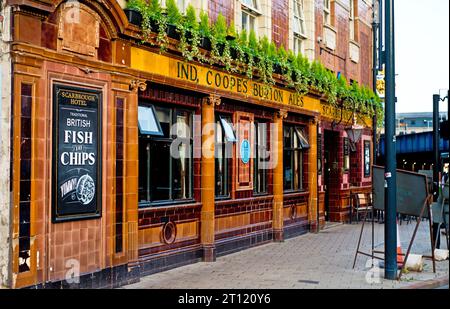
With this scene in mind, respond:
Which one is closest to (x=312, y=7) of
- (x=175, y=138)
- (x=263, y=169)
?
(x=263, y=169)

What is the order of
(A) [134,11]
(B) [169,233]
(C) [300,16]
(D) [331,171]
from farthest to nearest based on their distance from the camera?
(D) [331,171] → (C) [300,16] → (B) [169,233] → (A) [134,11]

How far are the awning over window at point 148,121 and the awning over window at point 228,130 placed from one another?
97.0 inches

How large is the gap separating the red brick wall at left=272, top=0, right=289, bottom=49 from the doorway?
18.7 ft

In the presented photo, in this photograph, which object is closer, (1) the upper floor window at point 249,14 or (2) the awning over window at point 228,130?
(2) the awning over window at point 228,130

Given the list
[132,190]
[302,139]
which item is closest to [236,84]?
[132,190]

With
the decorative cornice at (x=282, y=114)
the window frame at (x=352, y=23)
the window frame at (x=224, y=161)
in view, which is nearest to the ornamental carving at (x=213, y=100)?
the window frame at (x=224, y=161)

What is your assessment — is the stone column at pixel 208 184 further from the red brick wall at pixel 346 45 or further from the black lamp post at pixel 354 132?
the black lamp post at pixel 354 132

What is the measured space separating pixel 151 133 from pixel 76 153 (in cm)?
214

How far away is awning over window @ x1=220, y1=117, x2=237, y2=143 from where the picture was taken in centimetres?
1320

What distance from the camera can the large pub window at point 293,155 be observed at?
1698cm

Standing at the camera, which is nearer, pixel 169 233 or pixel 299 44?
pixel 169 233

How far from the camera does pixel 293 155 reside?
1752cm

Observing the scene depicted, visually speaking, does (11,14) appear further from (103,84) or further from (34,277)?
(34,277)

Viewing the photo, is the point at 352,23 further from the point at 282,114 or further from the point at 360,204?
the point at 282,114
